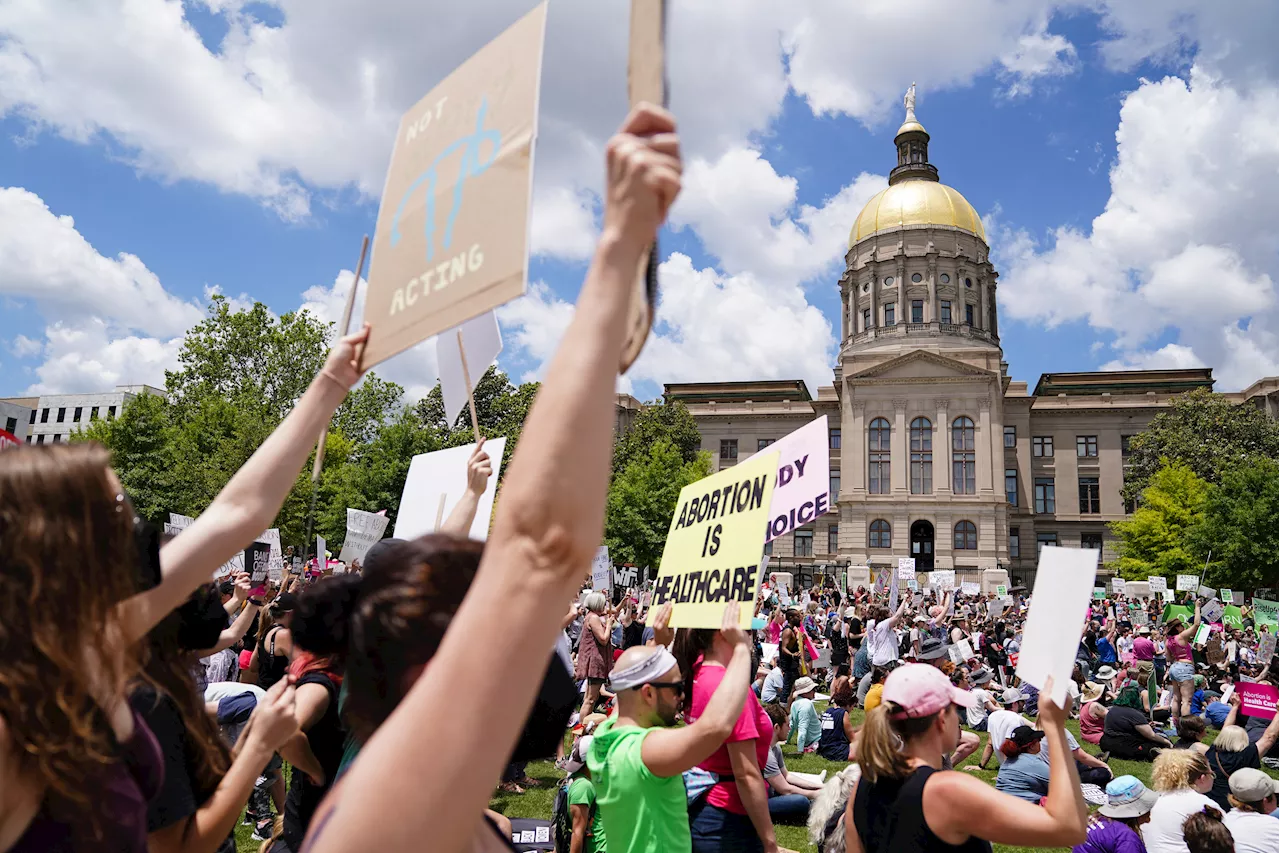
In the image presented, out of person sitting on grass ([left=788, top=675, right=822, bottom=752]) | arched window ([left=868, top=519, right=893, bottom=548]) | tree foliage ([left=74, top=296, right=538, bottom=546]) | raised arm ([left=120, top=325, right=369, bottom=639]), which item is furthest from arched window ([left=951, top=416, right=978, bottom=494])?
raised arm ([left=120, top=325, right=369, bottom=639])

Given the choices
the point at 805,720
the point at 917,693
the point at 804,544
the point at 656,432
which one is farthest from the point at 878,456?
the point at 917,693

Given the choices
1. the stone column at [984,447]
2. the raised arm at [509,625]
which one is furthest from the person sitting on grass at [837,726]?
the stone column at [984,447]

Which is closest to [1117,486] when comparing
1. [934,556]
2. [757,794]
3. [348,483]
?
[934,556]

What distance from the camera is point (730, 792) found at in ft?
13.9

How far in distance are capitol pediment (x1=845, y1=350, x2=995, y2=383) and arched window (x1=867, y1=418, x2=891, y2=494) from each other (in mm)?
3031

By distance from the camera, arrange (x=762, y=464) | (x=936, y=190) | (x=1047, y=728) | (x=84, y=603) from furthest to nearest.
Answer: (x=936, y=190)
(x=762, y=464)
(x=1047, y=728)
(x=84, y=603)

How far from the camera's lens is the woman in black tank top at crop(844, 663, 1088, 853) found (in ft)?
8.61

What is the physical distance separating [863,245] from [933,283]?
6922 millimetres

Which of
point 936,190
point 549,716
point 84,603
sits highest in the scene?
point 936,190

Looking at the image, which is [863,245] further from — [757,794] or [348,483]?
[757,794]

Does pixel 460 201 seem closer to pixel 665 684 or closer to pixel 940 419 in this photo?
pixel 665 684

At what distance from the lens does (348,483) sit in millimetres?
46844

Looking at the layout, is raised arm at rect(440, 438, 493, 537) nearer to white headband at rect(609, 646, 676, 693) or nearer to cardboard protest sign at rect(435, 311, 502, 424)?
cardboard protest sign at rect(435, 311, 502, 424)

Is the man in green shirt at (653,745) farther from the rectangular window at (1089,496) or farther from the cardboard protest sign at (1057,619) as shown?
A: the rectangular window at (1089,496)
